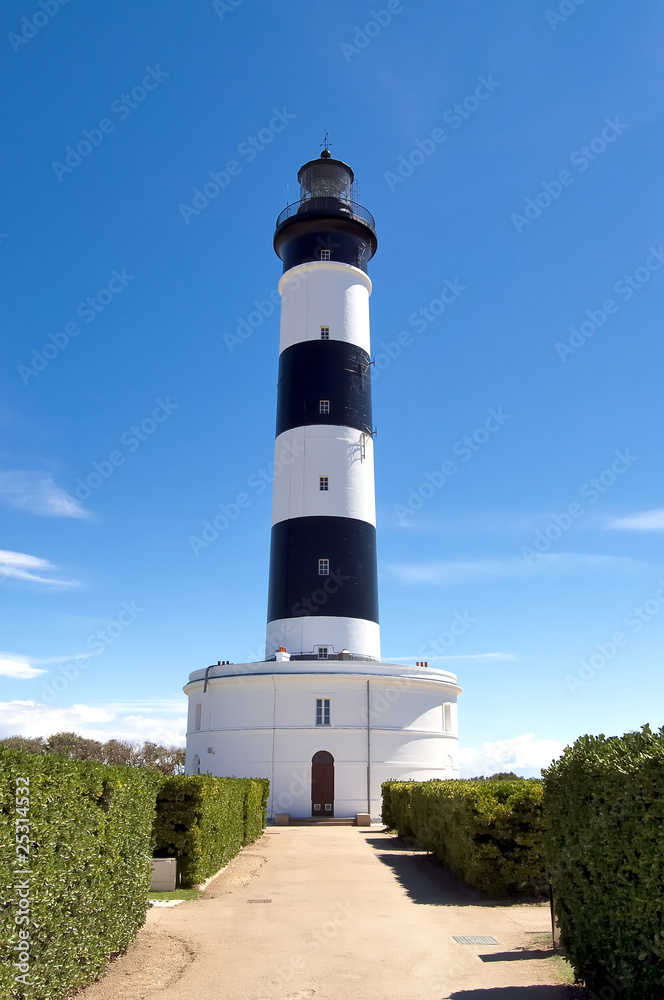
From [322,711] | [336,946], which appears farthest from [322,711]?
[336,946]

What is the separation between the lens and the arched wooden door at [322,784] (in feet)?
84.0

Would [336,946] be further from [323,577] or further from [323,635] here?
[323,577]

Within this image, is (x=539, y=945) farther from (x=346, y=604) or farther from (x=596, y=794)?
(x=346, y=604)

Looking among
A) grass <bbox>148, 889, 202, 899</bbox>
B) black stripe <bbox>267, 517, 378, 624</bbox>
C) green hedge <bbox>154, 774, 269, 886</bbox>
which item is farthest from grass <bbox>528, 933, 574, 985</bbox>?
black stripe <bbox>267, 517, 378, 624</bbox>

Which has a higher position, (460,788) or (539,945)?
(460,788)

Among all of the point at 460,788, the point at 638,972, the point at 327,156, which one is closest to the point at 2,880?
the point at 638,972

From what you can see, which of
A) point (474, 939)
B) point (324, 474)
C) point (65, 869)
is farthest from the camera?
point (324, 474)

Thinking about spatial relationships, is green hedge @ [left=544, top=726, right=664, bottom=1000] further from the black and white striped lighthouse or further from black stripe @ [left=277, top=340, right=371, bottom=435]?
black stripe @ [left=277, top=340, right=371, bottom=435]

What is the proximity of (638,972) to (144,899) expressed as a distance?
532 centimetres

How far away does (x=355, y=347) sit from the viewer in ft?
103

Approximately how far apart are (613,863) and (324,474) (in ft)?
78.0

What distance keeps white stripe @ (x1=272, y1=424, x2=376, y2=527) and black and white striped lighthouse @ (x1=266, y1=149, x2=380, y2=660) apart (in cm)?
4

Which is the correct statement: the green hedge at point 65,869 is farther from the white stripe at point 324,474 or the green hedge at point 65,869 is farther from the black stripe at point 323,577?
the white stripe at point 324,474

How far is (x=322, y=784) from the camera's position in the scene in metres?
25.7
